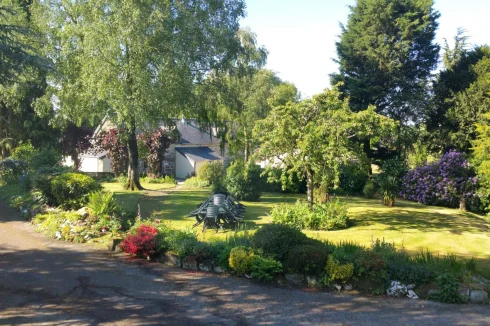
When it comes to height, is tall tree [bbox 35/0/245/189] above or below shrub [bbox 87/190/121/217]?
above

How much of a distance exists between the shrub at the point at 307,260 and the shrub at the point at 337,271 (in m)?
0.12

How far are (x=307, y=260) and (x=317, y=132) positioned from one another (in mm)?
6510

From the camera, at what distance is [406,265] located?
8.48m

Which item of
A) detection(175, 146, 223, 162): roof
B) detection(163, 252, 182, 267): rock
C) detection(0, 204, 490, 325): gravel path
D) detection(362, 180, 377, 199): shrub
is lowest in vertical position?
detection(0, 204, 490, 325): gravel path

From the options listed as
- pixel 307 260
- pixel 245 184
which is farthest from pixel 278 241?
pixel 245 184

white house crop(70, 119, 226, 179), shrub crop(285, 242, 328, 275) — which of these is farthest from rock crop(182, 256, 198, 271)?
white house crop(70, 119, 226, 179)

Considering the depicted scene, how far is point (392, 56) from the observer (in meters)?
27.7

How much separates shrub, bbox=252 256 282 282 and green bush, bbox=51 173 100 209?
835cm

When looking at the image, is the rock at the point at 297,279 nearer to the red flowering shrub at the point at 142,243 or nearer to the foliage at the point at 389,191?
the red flowering shrub at the point at 142,243

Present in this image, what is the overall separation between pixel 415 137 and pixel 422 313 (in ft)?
71.3

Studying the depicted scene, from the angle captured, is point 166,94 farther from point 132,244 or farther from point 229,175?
point 132,244

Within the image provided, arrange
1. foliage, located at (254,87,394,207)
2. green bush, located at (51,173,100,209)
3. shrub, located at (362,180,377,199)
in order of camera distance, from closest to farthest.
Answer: foliage, located at (254,87,394,207) < green bush, located at (51,173,100,209) < shrub, located at (362,180,377,199)

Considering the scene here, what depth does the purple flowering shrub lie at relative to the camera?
21.2 meters

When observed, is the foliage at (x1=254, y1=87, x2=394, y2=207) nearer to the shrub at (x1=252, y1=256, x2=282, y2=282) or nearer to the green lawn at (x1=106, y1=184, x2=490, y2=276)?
the green lawn at (x1=106, y1=184, x2=490, y2=276)
